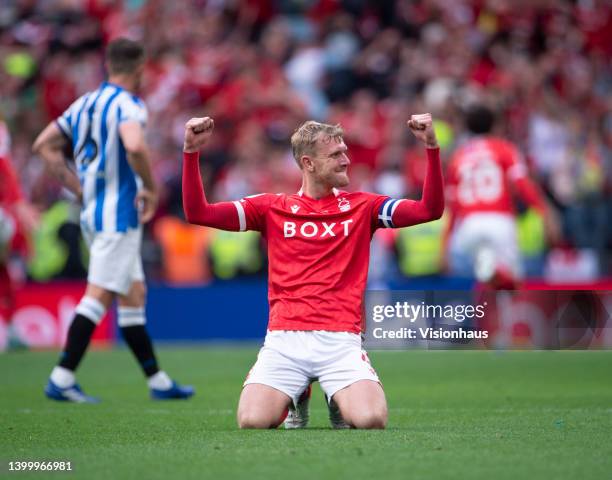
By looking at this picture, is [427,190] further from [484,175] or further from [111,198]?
[484,175]

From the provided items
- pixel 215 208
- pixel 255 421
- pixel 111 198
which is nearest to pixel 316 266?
pixel 215 208

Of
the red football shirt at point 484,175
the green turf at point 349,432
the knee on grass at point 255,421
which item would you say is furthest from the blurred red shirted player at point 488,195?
the knee on grass at point 255,421

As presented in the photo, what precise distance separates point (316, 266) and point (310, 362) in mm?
534

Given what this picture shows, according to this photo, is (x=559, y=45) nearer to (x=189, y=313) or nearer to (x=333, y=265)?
(x=189, y=313)

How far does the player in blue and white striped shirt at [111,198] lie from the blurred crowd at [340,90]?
7218 millimetres

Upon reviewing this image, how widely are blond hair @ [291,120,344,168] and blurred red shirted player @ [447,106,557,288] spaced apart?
530cm

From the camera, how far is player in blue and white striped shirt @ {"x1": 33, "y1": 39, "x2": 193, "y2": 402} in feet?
26.7

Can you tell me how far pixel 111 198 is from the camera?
27.2ft

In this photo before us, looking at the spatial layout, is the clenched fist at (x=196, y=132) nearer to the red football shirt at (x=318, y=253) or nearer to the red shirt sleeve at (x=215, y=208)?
the red shirt sleeve at (x=215, y=208)

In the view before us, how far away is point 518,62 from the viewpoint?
1725 centimetres

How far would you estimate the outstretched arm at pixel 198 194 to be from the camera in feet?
20.0

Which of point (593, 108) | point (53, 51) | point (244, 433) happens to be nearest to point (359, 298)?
point (244, 433)

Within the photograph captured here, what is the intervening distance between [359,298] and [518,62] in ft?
37.8

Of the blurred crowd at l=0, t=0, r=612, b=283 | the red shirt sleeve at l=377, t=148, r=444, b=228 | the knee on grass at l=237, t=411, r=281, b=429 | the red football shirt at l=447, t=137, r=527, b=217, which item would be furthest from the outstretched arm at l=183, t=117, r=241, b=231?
the blurred crowd at l=0, t=0, r=612, b=283
